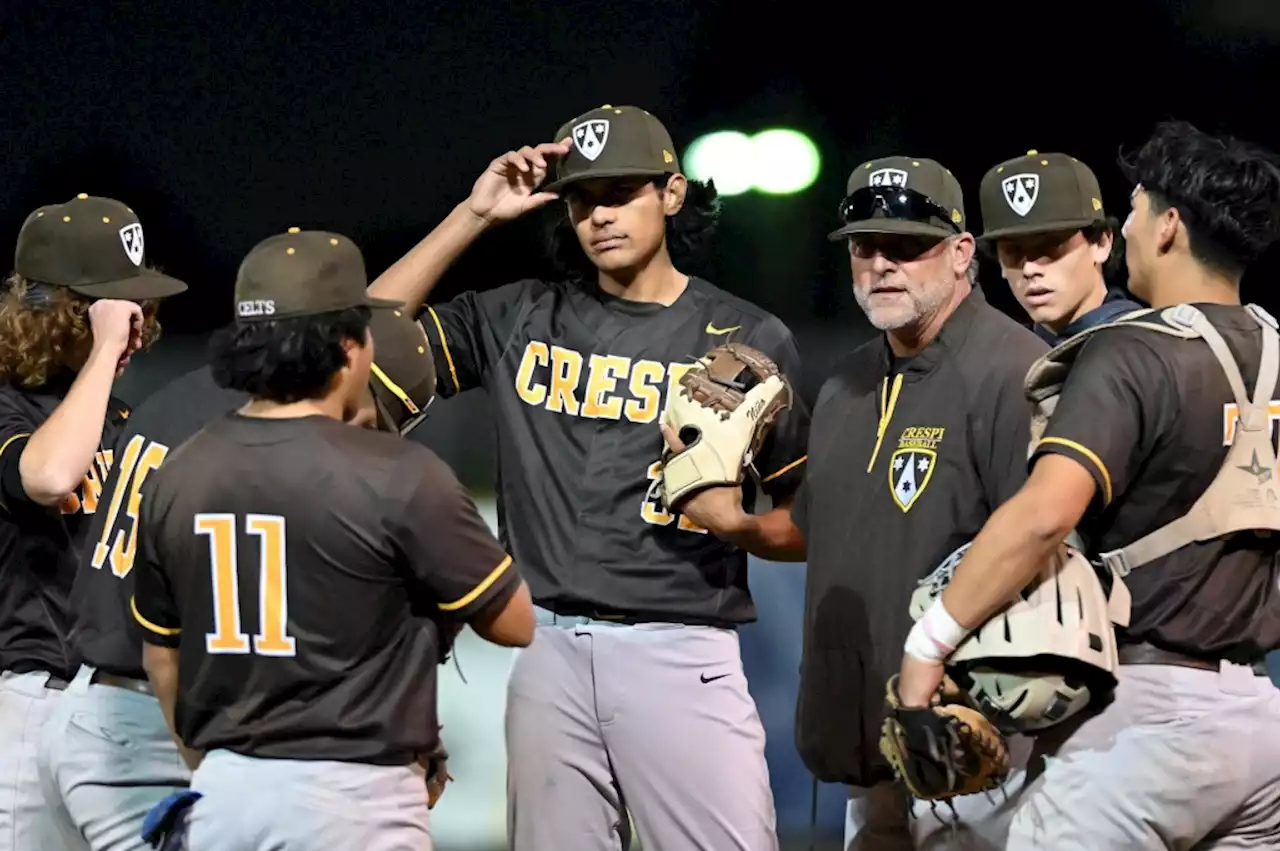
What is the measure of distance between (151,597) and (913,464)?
53.0 inches

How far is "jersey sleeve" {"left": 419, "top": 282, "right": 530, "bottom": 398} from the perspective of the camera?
322cm

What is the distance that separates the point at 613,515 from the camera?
9.93ft

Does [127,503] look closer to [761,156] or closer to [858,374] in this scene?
[858,374]

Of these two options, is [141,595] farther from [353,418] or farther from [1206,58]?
[1206,58]

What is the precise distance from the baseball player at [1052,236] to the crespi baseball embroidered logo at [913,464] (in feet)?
2.81

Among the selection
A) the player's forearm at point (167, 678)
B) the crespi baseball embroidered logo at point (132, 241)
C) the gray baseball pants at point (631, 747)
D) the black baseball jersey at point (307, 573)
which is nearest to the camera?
the black baseball jersey at point (307, 573)

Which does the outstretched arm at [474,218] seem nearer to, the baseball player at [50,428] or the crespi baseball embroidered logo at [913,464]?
the baseball player at [50,428]

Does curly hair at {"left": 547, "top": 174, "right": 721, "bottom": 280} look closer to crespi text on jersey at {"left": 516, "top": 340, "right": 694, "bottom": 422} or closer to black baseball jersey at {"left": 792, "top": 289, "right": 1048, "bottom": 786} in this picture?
crespi text on jersey at {"left": 516, "top": 340, "right": 694, "bottom": 422}

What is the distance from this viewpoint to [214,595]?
2203mm

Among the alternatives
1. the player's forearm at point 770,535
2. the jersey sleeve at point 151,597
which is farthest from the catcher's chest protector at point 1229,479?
the jersey sleeve at point 151,597

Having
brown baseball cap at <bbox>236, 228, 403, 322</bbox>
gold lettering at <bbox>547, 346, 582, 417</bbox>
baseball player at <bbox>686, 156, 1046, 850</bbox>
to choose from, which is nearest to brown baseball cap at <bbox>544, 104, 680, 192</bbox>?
gold lettering at <bbox>547, 346, 582, 417</bbox>

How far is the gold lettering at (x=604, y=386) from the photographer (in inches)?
121

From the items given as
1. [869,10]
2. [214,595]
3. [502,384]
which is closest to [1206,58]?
[869,10]

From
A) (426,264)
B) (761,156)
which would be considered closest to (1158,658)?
(426,264)
